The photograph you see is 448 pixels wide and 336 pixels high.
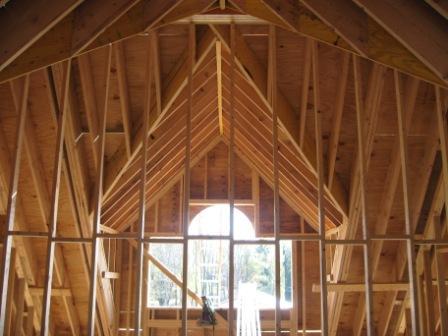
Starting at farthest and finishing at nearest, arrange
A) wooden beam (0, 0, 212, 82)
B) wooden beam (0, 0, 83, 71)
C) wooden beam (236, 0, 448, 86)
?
wooden beam (0, 0, 212, 82) < wooden beam (236, 0, 448, 86) < wooden beam (0, 0, 83, 71)

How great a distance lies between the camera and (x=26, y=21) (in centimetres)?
424

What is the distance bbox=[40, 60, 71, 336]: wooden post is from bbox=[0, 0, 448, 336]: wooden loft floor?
2cm

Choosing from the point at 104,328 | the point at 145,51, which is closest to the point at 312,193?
the point at 145,51

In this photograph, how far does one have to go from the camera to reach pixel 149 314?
10.3m

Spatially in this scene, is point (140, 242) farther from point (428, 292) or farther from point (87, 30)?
point (428, 292)

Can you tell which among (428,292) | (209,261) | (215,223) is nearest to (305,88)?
(428,292)

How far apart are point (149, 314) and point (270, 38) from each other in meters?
6.41

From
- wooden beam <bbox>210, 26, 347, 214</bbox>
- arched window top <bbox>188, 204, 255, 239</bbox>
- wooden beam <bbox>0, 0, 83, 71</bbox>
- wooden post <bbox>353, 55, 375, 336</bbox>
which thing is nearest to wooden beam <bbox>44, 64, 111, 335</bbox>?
wooden beam <bbox>0, 0, 83, 71</bbox>

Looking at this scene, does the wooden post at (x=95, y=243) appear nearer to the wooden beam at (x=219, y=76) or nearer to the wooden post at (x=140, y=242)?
the wooden post at (x=140, y=242)

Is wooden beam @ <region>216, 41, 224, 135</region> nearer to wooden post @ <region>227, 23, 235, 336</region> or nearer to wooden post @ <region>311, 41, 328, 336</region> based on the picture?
wooden post @ <region>227, 23, 235, 336</region>

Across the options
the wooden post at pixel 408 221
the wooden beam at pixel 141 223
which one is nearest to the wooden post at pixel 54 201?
the wooden beam at pixel 141 223

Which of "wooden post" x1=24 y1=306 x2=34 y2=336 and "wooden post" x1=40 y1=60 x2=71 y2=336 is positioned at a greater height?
"wooden post" x1=40 y1=60 x2=71 y2=336

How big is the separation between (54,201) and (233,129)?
208 centimetres

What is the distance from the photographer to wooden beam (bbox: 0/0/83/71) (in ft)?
13.9
